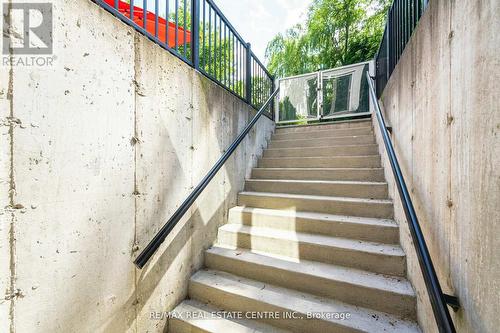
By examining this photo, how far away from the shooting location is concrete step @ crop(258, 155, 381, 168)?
294 cm

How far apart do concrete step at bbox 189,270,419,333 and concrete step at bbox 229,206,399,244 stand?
643 millimetres

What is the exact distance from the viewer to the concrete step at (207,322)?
1623 mm

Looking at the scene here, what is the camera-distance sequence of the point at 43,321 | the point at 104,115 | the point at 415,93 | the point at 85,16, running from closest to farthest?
the point at 43,321 < the point at 85,16 < the point at 104,115 < the point at 415,93

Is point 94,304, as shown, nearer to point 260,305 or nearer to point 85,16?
point 260,305

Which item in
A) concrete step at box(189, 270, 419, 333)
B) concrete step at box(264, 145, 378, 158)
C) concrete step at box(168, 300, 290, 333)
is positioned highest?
concrete step at box(264, 145, 378, 158)

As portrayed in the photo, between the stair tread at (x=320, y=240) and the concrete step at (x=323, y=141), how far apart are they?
1.88 metres

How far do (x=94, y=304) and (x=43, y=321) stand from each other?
25cm

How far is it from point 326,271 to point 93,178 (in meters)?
1.81

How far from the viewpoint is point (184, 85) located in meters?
2.03

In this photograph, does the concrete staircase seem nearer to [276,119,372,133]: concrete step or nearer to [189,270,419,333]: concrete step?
Answer: [189,270,419,333]: concrete step

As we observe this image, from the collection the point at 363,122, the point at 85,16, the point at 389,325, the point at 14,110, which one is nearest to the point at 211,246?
the point at 389,325

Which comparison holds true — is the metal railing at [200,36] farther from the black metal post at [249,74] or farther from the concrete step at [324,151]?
the concrete step at [324,151]

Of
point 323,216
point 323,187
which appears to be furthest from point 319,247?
point 323,187

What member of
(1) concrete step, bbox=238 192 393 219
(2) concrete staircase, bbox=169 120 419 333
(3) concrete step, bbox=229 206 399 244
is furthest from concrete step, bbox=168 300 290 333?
(1) concrete step, bbox=238 192 393 219
